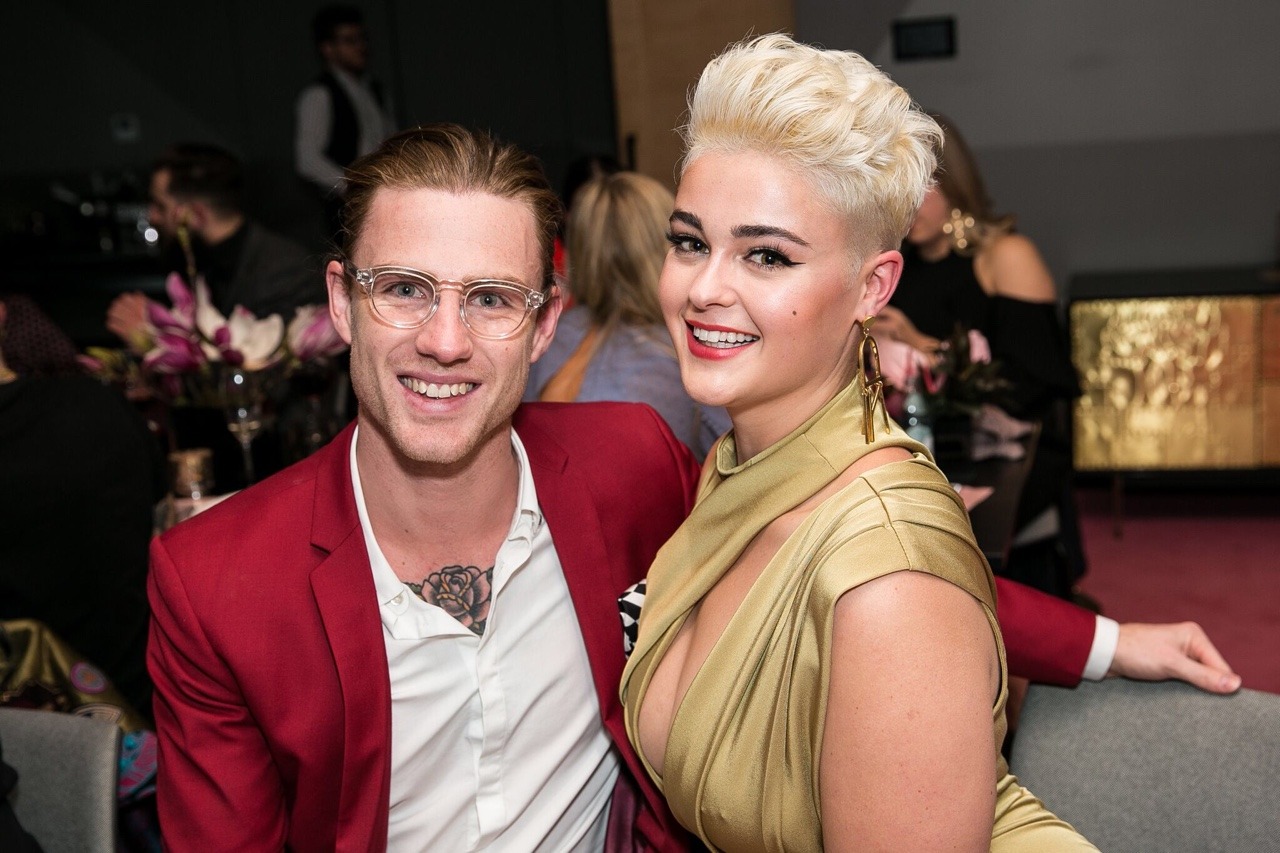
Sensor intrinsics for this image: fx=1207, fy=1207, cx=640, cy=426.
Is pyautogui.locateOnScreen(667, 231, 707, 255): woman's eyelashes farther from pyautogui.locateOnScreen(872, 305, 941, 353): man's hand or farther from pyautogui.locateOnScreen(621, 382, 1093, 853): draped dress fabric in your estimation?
pyautogui.locateOnScreen(872, 305, 941, 353): man's hand

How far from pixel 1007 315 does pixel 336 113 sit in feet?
11.2

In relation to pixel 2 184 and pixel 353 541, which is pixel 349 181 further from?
pixel 2 184


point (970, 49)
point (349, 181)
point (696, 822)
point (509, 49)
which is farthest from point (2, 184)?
point (696, 822)

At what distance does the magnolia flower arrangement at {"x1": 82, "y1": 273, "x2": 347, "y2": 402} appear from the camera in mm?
2596

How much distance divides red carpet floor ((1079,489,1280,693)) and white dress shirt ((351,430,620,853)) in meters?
2.62

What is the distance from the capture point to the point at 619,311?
111 inches

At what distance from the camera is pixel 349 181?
1.60 metres

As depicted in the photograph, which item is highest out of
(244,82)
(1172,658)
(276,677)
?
(244,82)

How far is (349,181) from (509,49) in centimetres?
586

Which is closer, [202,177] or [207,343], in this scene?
[207,343]

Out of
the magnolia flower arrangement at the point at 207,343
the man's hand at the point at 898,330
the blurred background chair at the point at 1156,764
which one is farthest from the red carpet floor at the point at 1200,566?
the magnolia flower arrangement at the point at 207,343

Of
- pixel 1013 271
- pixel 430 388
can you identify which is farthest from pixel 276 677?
pixel 1013 271

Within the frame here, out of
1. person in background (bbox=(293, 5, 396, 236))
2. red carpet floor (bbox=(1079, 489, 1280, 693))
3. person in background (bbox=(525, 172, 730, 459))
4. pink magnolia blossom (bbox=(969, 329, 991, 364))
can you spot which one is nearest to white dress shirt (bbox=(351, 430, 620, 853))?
person in background (bbox=(525, 172, 730, 459))

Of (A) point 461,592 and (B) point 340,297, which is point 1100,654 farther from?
(B) point 340,297
